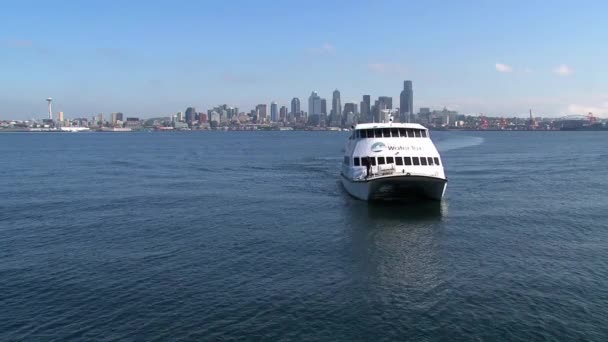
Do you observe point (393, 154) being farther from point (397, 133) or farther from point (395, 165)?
point (397, 133)

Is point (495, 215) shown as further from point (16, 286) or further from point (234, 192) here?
point (16, 286)

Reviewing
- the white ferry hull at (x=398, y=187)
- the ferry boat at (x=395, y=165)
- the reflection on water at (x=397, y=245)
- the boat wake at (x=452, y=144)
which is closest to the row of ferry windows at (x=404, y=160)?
the ferry boat at (x=395, y=165)

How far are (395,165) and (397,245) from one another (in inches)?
508

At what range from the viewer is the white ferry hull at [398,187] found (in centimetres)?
4059

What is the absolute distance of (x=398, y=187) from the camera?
43.2m

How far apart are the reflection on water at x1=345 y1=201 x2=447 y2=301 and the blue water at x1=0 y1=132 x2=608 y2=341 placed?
0.14 metres

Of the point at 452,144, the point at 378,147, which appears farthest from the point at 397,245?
the point at 452,144

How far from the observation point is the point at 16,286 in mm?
23938

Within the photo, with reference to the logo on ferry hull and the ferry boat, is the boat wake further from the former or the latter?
the logo on ferry hull

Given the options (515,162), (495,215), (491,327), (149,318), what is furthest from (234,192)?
(515,162)

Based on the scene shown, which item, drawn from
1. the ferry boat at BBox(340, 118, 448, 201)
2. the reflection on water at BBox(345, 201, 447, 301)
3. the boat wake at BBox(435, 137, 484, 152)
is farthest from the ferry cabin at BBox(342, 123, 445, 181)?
the boat wake at BBox(435, 137, 484, 152)

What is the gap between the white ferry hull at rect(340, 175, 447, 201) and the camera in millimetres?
40594

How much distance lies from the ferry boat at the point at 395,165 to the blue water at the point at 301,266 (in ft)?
5.59

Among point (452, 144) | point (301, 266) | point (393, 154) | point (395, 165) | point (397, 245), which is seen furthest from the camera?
point (452, 144)
